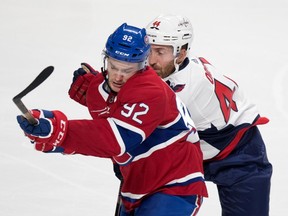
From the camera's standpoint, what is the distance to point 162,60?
4.04 m

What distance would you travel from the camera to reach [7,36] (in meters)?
7.31

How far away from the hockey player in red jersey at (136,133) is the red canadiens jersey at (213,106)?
0.43m

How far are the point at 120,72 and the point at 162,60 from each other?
2.33 ft

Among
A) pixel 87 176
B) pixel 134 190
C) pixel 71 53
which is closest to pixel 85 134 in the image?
pixel 134 190

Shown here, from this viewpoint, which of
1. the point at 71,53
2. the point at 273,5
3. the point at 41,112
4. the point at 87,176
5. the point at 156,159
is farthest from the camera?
the point at 273,5

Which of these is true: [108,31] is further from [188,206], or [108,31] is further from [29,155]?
[188,206]

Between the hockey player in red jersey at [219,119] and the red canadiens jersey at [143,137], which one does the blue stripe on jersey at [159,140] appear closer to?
the red canadiens jersey at [143,137]

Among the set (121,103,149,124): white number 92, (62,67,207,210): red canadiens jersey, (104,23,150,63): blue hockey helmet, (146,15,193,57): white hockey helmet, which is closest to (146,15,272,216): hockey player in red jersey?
(146,15,193,57): white hockey helmet

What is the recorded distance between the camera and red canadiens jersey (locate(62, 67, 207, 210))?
3.24 metres

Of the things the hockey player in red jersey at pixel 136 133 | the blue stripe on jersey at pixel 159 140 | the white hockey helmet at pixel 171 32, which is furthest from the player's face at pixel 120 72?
the white hockey helmet at pixel 171 32

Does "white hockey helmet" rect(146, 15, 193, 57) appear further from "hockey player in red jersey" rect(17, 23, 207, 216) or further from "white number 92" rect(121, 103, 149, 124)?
"white number 92" rect(121, 103, 149, 124)

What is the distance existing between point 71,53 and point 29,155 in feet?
5.98

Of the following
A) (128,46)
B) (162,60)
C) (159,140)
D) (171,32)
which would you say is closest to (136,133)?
(159,140)

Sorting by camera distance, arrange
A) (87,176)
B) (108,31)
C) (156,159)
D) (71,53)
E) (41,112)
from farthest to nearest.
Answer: (108,31) → (71,53) → (87,176) → (156,159) → (41,112)
